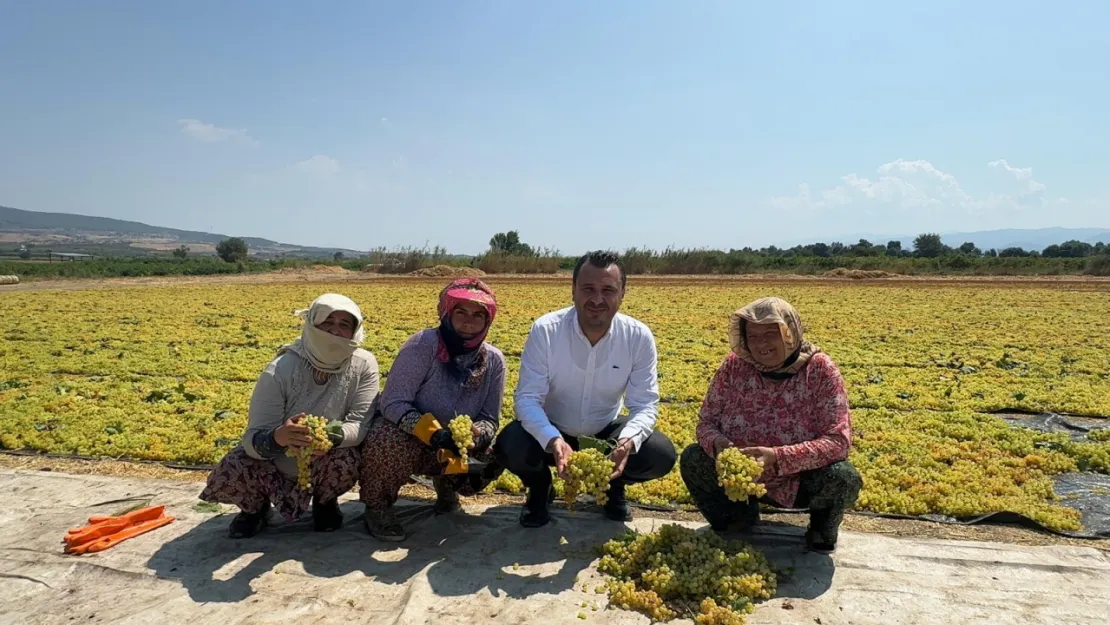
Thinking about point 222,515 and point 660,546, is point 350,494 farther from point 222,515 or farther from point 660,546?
point 660,546

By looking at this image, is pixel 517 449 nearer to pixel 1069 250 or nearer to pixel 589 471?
pixel 589 471

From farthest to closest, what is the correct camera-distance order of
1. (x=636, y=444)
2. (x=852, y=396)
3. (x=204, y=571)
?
(x=852, y=396), (x=636, y=444), (x=204, y=571)

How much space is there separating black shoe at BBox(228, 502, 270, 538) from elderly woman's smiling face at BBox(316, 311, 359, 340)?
133 cm

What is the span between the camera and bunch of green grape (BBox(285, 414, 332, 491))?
13.1 feet

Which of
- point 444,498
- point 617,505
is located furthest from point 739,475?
point 444,498

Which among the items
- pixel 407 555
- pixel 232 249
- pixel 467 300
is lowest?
pixel 407 555

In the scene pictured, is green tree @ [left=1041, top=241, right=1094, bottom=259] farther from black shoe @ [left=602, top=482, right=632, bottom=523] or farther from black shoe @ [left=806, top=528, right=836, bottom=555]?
black shoe @ [left=602, top=482, right=632, bottom=523]

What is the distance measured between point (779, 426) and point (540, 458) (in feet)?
5.25

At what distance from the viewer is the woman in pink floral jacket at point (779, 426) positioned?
4066mm

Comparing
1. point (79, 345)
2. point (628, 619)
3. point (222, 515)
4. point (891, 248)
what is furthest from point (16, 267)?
point (891, 248)

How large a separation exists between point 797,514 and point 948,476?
1.61 meters

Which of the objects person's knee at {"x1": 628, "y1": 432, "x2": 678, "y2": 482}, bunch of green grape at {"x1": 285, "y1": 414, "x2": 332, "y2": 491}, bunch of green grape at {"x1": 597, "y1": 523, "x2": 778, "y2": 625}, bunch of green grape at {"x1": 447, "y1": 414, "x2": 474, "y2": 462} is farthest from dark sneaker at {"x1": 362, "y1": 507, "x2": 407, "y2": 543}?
person's knee at {"x1": 628, "y1": 432, "x2": 678, "y2": 482}

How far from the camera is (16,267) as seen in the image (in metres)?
44.8

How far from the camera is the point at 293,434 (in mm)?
3996
